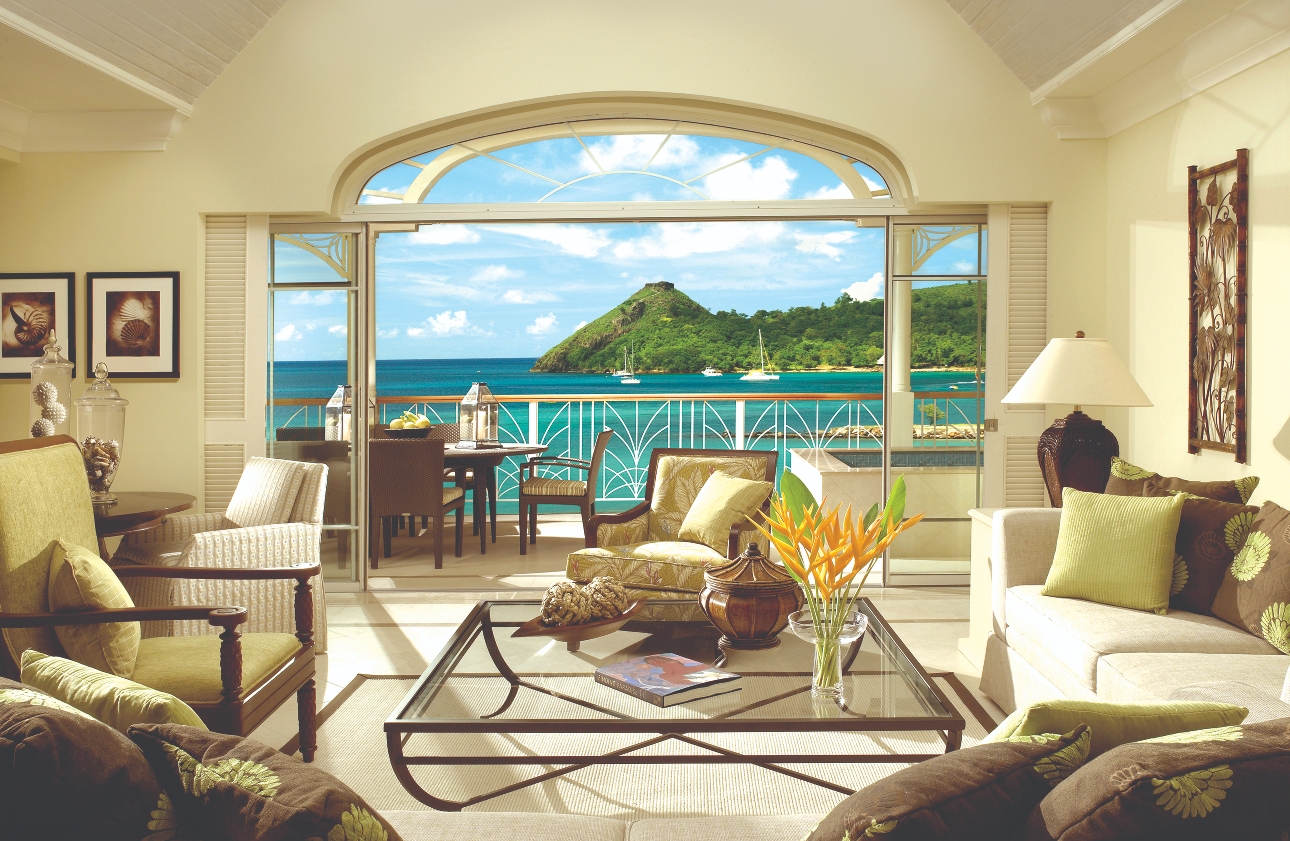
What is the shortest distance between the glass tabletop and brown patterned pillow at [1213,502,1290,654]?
100cm

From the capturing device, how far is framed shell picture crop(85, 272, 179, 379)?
493 centimetres

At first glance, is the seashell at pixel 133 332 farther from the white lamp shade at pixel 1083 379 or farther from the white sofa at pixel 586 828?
the white lamp shade at pixel 1083 379

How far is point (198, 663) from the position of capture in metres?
2.45

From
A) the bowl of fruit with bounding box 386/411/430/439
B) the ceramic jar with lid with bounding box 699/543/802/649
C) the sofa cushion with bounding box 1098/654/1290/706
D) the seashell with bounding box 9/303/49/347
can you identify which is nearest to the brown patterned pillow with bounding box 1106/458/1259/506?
the sofa cushion with bounding box 1098/654/1290/706

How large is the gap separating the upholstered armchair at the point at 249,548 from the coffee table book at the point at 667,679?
5.61 ft

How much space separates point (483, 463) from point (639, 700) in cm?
440

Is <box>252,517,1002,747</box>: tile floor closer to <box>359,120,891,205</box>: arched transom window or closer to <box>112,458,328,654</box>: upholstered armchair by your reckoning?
<box>112,458,328,654</box>: upholstered armchair

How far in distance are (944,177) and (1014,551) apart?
91.1 inches

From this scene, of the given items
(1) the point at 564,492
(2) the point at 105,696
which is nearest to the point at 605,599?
(2) the point at 105,696

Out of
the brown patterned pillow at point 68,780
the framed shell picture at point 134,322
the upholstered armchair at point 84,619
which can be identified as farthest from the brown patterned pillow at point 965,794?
the framed shell picture at point 134,322

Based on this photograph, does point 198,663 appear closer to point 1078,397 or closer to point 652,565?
point 652,565

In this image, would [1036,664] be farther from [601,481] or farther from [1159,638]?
[601,481]

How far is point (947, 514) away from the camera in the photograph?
5.18 m

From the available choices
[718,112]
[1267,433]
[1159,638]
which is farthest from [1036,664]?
[718,112]
